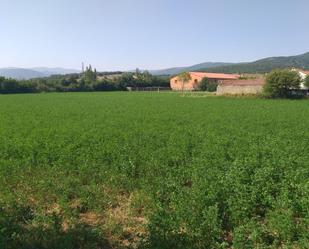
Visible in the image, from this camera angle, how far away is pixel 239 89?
69.1m

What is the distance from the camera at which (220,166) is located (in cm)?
1253

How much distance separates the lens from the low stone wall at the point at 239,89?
216 ft

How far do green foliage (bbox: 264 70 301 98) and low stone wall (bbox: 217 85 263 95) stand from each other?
325cm

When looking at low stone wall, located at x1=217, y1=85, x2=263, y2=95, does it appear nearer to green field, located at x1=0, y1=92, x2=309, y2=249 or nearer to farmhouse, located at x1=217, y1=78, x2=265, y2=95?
farmhouse, located at x1=217, y1=78, x2=265, y2=95

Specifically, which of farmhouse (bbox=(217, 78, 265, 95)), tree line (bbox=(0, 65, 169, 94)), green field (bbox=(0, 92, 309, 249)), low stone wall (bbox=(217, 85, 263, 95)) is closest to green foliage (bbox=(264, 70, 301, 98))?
low stone wall (bbox=(217, 85, 263, 95))

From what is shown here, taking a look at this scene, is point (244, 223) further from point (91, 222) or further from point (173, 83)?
point (173, 83)

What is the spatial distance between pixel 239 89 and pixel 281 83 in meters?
10.5

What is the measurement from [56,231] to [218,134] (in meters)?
13.6

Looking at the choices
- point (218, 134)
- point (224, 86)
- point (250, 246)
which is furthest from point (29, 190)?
point (224, 86)

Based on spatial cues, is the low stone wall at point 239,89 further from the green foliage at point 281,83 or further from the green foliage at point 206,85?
the green foliage at point 206,85

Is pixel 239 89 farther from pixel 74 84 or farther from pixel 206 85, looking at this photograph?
pixel 74 84

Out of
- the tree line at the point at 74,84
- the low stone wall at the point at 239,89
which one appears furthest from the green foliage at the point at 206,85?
the low stone wall at the point at 239,89

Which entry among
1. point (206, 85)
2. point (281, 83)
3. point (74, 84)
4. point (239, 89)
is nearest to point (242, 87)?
point (239, 89)

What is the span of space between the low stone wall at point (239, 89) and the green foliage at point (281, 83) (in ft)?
10.7
